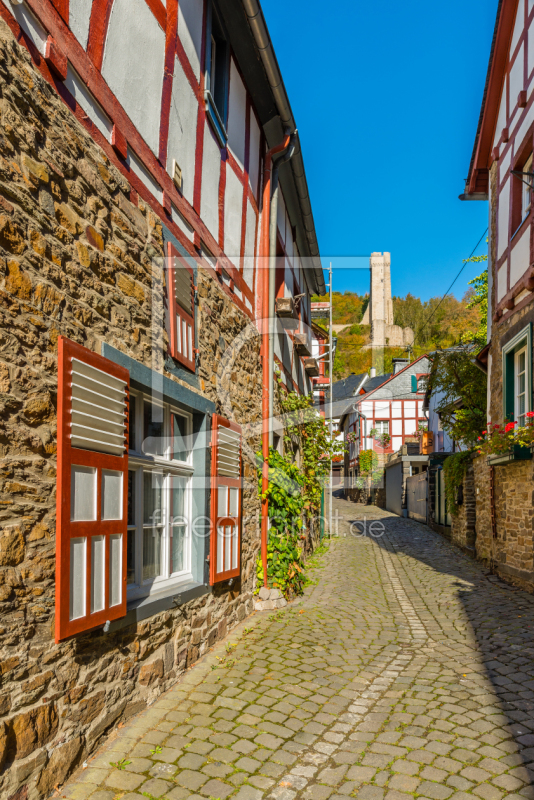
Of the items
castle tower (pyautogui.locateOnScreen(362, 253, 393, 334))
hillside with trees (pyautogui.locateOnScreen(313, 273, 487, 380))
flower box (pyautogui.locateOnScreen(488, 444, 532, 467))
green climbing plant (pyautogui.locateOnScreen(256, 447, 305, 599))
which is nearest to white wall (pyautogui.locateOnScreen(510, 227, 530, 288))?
flower box (pyautogui.locateOnScreen(488, 444, 532, 467))

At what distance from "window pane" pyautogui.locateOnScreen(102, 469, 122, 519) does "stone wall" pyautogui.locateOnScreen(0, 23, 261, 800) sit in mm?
394

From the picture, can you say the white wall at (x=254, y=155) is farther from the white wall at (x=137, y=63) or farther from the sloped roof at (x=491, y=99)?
the sloped roof at (x=491, y=99)

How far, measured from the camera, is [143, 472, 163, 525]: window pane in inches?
159

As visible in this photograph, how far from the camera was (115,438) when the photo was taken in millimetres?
3154

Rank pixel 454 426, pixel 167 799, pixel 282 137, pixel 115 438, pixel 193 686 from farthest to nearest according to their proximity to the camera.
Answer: pixel 454 426 < pixel 282 137 < pixel 193 686 < pixel 115 438 < pixel 167 799

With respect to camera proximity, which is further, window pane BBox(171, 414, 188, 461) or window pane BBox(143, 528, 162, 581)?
→ window pane BBox(171, 414, 188, 461)

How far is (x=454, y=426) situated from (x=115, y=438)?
33.2 ft

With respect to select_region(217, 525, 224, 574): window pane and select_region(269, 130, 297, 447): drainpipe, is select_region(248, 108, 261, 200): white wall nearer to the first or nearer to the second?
select_region(269, 130, 297, 447): drainpipe

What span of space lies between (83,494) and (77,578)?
38 cm

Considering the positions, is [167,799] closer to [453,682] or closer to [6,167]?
[453,682]

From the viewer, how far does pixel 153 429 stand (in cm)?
412

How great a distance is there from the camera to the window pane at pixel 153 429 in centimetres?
400

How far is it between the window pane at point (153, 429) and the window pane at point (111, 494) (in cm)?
82

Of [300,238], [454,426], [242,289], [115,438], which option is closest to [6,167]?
[115,438]
